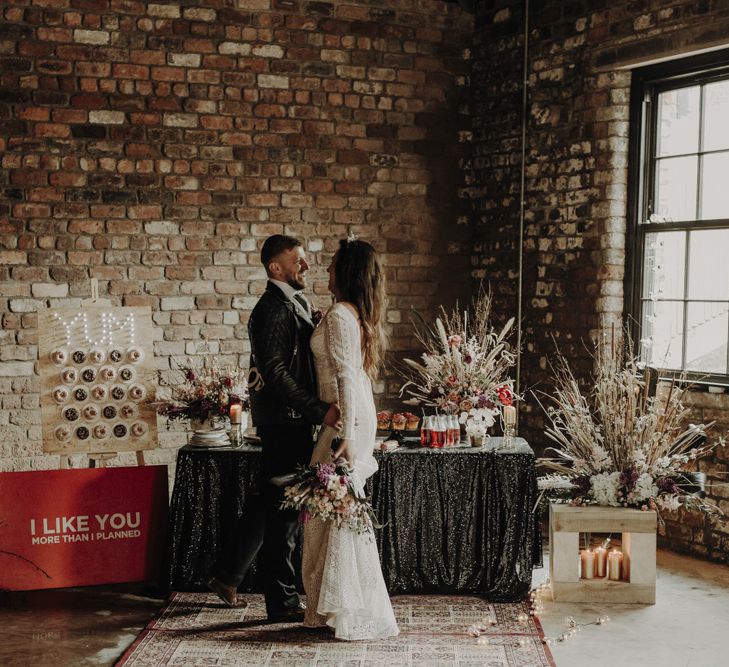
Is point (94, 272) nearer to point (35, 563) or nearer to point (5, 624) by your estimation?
point (35, 563)

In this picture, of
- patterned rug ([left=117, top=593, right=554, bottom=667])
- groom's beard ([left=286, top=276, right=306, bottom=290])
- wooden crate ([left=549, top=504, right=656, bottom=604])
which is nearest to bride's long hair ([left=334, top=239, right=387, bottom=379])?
groom's beard ([left=286, top=276, right=306, bottom=290])

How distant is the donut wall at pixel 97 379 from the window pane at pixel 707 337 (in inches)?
122

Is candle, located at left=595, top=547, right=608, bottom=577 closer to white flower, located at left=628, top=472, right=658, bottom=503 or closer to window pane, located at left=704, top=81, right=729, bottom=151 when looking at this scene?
white flower, located at left=628, top=472, right=658, bottom=503

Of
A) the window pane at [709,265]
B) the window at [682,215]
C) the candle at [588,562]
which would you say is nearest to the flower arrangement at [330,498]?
the candle at [588,562]

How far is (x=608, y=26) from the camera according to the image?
5.61 m

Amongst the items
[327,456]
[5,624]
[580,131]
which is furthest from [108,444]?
[580,131]

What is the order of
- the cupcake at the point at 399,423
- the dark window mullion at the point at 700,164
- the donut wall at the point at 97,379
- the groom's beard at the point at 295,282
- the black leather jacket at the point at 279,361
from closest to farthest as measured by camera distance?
the black leather jacket at the point at 279,361 < the groom's beard at the point at 295,282 < the cupcake at the point at 399,423 < the donut wall at the point at 97,379 < the dark window mullion at the point at 700,164

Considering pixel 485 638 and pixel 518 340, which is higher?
pixel 518 340

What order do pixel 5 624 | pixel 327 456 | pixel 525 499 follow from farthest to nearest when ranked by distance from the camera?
pixel 525 499
pixel 5 624
pixel 327 456

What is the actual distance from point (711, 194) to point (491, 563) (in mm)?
2480

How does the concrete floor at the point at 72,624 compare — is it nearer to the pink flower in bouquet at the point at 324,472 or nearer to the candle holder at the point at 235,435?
the candle holder at the point at 235,435

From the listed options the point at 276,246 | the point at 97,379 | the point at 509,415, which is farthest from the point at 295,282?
the point at 97,379

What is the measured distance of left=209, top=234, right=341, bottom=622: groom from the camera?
13.1ft

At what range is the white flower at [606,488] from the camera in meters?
4.53
